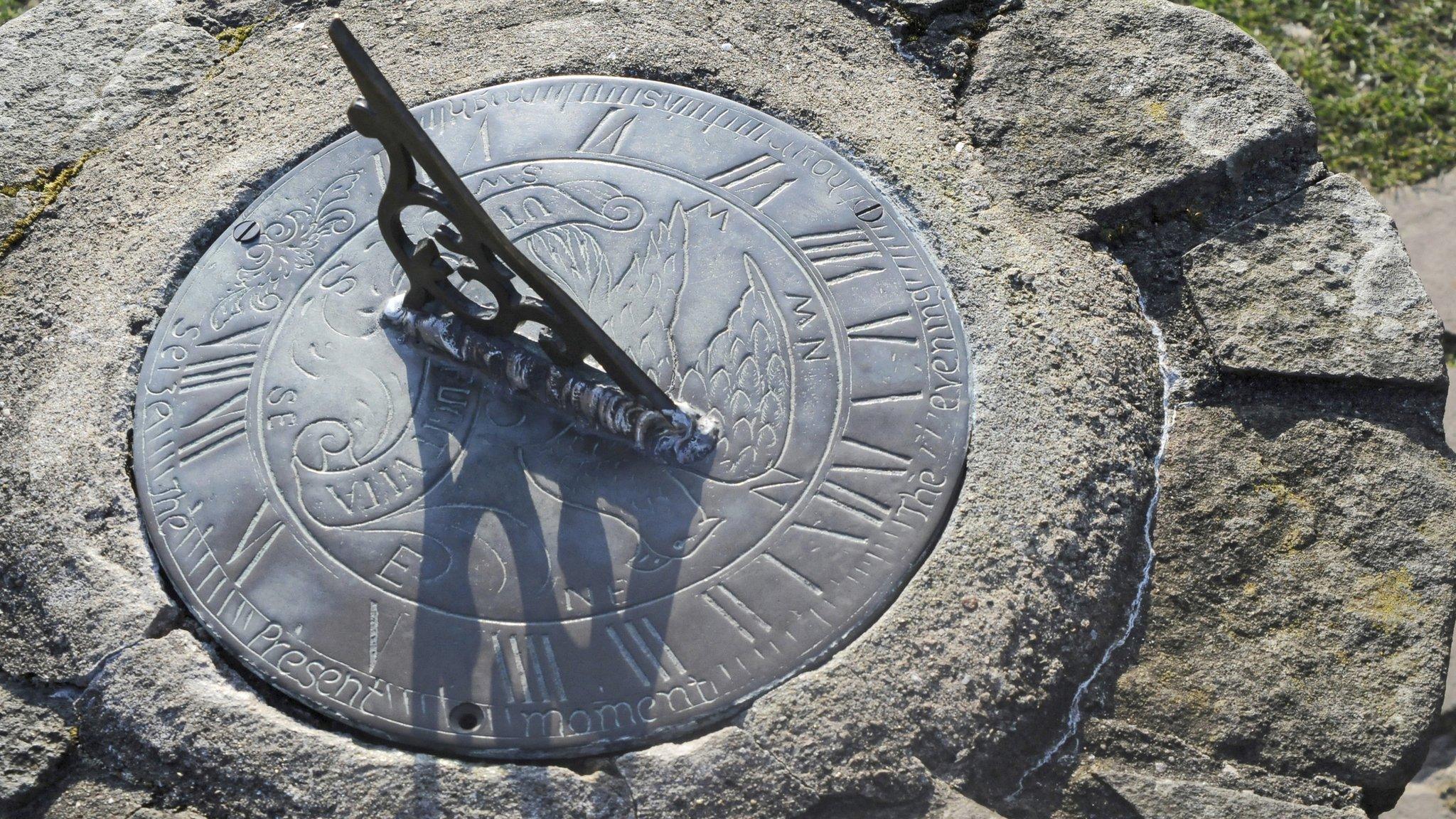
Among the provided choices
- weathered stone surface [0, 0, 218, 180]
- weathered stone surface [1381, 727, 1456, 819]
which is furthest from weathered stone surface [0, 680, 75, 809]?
weathered stone surface [1381, 727, 1456, 819]

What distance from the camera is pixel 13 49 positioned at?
3338 millimetres

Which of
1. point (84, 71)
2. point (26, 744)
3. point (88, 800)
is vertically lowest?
point (88, 800)

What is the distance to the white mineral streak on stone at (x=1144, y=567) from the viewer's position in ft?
7.47

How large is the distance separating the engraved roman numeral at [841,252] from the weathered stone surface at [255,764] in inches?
47.5

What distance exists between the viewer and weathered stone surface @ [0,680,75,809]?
87.9 inches

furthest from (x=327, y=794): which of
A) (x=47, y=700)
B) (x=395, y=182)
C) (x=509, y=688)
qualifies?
(x=395, y=182)

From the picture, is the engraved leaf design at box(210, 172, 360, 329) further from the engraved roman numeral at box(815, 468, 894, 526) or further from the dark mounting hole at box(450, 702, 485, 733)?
the engraved roman numeral at box(815, 468, 894, 526)

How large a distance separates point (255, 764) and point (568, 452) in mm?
832

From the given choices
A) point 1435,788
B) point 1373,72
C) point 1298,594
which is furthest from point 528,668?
point 1373,72

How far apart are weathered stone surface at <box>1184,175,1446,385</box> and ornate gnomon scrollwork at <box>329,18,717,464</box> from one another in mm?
1281

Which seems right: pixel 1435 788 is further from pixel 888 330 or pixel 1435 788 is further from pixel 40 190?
pixel 40 190

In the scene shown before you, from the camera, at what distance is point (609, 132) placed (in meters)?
2.93

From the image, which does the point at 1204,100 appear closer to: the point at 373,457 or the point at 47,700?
the point at 373,457

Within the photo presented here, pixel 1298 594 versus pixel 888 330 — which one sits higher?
pixel 888 330
